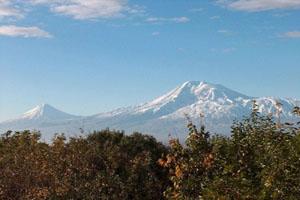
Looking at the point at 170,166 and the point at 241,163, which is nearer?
the point at 241,163

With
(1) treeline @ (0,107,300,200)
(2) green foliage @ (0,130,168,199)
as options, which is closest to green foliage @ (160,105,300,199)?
(1) treeline @ (0,107,300,200)

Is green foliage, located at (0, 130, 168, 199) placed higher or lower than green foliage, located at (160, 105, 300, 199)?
lower

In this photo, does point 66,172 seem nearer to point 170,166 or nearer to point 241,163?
point 170,166

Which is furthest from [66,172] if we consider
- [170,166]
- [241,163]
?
[241,163]

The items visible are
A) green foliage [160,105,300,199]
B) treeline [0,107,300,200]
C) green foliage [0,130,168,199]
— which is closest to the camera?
green foliage [160,105,300,199]

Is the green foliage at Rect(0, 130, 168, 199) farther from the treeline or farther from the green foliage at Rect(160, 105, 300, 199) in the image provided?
the green foliage at Rect(160, 105, 300, 199)

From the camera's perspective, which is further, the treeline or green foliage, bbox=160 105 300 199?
the treeline

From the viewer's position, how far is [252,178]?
2008 centimetres

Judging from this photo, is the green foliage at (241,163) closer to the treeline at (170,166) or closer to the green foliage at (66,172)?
the treeline at (170,166)

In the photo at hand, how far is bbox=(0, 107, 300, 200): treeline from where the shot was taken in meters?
18.3

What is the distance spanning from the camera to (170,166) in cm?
2169

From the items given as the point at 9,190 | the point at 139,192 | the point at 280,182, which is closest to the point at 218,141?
the point at 280,182

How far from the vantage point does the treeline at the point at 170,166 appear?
18312 millimetres

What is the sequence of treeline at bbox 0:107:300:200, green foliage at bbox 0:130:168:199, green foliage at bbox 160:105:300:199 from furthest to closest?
green foliage at bbox 0:130:168:199
treeline at bbox 0:107:300:200
green foliage at bbox 160:105:300:199
